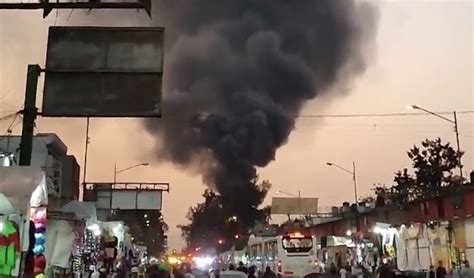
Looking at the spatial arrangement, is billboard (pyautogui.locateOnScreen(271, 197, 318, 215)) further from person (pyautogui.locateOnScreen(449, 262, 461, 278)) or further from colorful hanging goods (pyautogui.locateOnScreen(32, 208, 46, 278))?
colorful hanging goods (pyautogui.locateOnScreen(32, 208, 46, 278))

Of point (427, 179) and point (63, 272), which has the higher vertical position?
point (427, 179)

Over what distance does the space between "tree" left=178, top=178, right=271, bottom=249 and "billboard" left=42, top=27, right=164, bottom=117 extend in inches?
1810

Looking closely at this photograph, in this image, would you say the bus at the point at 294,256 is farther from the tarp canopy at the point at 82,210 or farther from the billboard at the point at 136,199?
the tarp canopy at the point at 82,210

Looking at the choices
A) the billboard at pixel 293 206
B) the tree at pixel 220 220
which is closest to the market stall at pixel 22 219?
the tree at pixel 220 220

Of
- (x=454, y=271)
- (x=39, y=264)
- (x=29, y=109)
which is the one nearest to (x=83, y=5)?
(x=29, y=109)

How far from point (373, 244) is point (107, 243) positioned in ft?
49.7

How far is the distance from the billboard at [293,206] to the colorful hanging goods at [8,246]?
189ft

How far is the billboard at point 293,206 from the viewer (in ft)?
222

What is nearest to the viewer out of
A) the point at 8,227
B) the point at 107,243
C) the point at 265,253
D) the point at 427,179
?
the point at 8,227

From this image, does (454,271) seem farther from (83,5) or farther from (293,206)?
(293,206)

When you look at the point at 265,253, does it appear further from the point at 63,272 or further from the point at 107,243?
the point at 63,272

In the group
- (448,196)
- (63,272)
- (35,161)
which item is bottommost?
(63,272)

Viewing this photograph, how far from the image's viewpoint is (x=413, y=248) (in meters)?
27.0

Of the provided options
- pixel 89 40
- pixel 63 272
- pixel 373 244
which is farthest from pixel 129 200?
pixel 89 40
